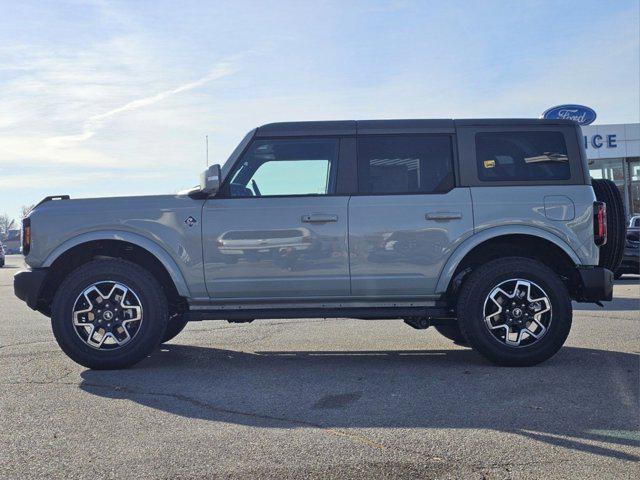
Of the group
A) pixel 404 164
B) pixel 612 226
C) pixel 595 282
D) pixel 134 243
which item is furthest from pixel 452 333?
pixel 134 243

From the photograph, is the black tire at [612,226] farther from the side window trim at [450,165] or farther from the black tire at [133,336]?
the black tire at [133,336]

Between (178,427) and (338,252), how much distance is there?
233 cm

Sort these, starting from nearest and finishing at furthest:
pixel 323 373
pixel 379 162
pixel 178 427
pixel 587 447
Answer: pixel 587 447 < pixel 178 427 < pixel 323 373 < pixel 379 162

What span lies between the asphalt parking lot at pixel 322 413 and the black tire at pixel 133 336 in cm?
13

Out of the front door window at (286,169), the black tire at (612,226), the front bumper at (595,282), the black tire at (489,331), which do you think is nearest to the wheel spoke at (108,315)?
the front door window at (286,169)

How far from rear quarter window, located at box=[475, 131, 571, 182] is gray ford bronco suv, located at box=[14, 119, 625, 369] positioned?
0.04 ft

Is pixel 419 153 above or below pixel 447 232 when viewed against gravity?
above

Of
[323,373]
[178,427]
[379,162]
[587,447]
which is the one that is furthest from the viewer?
[379,162]

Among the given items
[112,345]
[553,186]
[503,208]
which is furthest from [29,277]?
[553,186]

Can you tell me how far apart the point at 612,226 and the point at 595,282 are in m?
0.68

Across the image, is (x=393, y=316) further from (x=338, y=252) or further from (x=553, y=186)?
(x=553, y=186)

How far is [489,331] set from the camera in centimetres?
612

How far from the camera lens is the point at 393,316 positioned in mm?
→ 6309

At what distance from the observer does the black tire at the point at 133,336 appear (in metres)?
6.14
